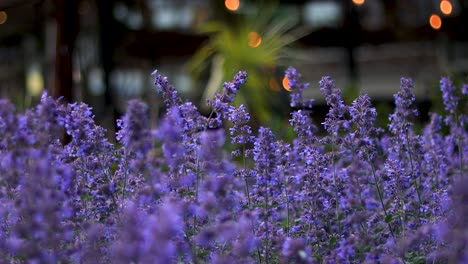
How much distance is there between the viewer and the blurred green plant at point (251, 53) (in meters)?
→ 8.38

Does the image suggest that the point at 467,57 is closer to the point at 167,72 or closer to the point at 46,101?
the point at 167,72

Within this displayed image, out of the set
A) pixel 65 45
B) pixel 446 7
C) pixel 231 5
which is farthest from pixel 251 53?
pixel 446 7

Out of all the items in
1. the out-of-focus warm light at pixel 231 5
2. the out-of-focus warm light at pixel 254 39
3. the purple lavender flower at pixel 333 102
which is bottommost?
the purple lavender flower at pixel 333 102

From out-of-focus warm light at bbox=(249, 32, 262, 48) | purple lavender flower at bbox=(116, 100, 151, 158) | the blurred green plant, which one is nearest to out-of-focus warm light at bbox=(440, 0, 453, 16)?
the blurred green plant

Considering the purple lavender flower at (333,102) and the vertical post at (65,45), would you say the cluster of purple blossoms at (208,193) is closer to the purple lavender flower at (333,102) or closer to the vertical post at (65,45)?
the purple lavender flower at (333,102)

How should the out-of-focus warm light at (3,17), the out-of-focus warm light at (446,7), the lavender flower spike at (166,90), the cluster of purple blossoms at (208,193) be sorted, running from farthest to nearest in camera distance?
the out-of-focus warm light at (3,17), the out-of-focus warm light at (446,7), the lavender flower spike at (166,90), the cluster of purple blossoms at (208,193)

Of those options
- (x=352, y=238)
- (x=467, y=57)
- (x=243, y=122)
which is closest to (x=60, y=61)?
(x=243, y=122)

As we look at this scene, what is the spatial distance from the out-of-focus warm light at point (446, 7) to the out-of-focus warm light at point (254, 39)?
12.5ft

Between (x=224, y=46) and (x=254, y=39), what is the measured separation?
19.3 inches

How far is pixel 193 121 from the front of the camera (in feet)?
8.27

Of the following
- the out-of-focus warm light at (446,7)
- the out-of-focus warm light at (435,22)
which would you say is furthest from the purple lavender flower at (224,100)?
the out-of-focus warm light at (446,7)

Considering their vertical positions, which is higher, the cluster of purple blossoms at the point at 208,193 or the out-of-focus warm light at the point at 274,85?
the out-of-focus warm light at the point at 274,85

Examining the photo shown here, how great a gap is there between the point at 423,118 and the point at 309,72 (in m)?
4.82

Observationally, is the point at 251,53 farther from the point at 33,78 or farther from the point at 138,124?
the point at 138,124
